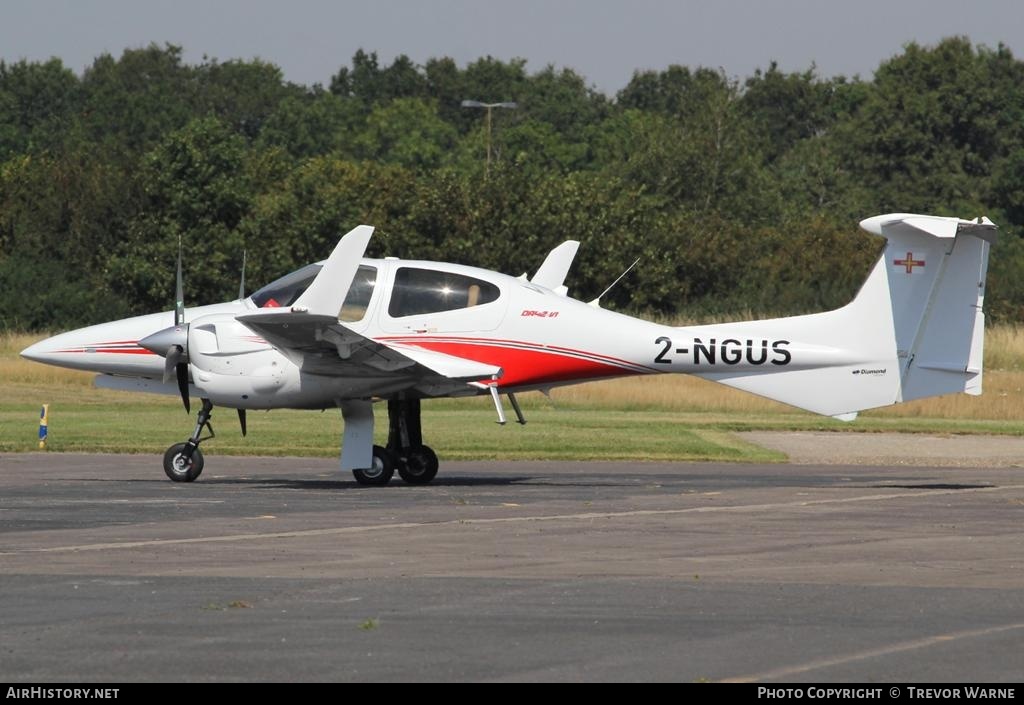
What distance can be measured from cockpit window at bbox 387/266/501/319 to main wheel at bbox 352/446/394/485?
1.78 meters

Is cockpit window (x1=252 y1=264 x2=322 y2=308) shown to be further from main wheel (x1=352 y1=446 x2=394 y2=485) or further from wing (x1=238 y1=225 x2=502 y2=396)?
main wheel (x1=352 y1=446 x2=394 y2=485)

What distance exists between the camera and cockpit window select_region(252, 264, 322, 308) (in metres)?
21.1

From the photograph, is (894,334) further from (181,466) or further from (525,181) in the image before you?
(525,181)

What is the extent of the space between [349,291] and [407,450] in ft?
7.39

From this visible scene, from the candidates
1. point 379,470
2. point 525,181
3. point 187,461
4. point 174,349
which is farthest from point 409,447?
point 525,181

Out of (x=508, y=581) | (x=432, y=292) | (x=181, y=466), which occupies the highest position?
(x=432, y=292)

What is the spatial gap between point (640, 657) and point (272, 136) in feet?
348

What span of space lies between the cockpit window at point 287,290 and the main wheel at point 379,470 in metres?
2.27

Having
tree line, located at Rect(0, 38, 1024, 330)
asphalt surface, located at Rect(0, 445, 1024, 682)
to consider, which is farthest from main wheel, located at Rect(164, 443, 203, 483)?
tree line, located at Rect(0, 38, 1024, 330)

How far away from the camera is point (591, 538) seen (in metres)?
15.7

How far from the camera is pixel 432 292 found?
70.7 ft

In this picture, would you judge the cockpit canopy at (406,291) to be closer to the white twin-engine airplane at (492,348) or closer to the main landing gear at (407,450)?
the white twin-engine airplane at (492,348)
